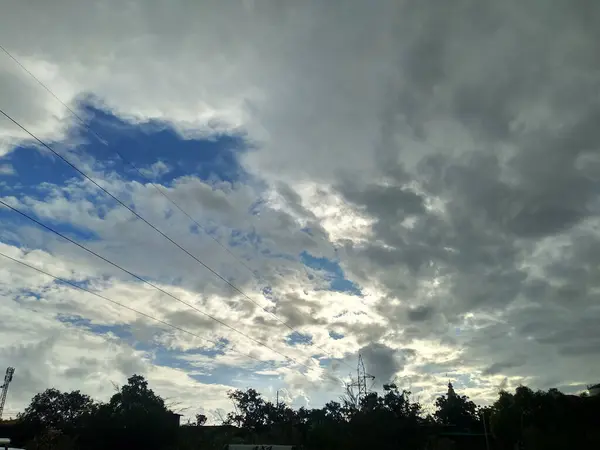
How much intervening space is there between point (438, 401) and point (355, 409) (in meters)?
72.5

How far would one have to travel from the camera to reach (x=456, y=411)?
4505 inches

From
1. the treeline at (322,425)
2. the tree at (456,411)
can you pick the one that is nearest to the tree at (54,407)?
the treeline at (322,425)

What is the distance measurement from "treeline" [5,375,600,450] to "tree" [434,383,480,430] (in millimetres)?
23674

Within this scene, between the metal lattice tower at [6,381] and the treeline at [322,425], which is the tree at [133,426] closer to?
the treeline at [322,425]

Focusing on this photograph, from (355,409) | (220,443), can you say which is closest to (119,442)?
(220,443)

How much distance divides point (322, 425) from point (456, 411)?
69592mm

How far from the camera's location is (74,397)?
Answer: 97750 mm

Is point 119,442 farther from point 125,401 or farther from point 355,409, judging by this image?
point 355,409

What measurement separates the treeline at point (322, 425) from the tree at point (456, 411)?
2367 centimetres

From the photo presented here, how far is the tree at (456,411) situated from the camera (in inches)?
4338

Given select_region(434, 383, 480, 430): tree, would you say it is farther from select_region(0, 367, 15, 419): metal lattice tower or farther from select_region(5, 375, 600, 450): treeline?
select_region(0, 367, 15, 419): metal lattice tower

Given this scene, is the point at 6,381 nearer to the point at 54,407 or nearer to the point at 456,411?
the point at 54,407

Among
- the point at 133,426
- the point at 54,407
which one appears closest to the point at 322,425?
the point at 133,426

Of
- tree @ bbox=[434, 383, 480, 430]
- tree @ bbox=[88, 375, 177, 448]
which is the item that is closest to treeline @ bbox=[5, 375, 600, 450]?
tree @ bbox=[88, 375, 177, 448]
